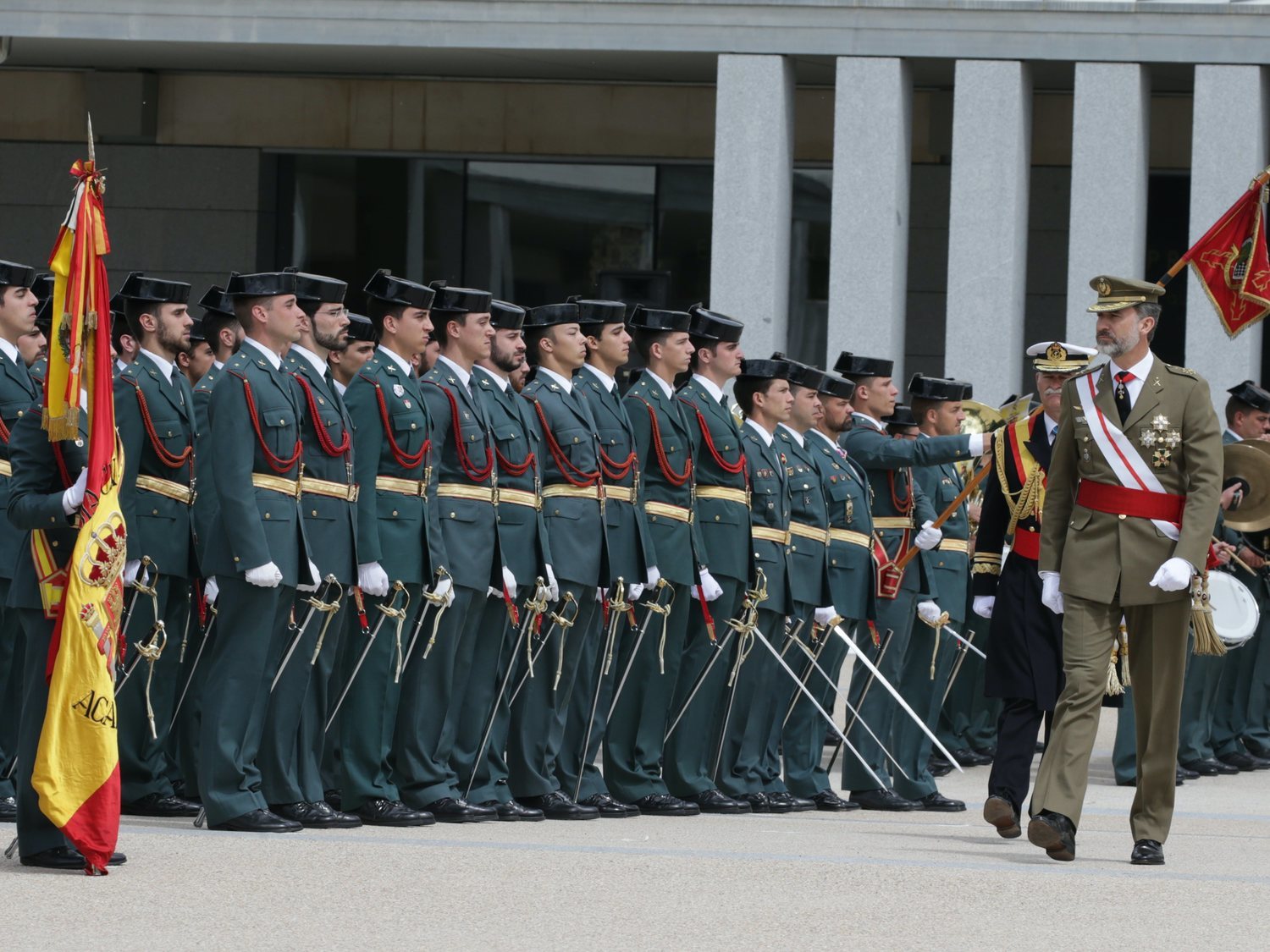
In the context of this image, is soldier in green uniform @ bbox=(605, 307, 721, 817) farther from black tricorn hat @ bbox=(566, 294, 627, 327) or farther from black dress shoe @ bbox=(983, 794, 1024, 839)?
black dress shoe @ bbox=(983, 794, 1024, 839)

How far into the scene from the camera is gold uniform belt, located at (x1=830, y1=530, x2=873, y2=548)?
34.3ft

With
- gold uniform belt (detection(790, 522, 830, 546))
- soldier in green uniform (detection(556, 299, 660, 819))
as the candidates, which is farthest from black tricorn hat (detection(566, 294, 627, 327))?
gold uniform belt (detection(790, 522, 830, 546))

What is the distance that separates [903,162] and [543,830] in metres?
11.4

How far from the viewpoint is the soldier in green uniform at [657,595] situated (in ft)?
31.6

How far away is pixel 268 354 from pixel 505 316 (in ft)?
4.57

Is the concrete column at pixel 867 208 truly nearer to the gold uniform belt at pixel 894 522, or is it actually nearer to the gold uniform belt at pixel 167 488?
the gold uniform belt at pixel 894 522

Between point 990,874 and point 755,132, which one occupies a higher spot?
point 755,132

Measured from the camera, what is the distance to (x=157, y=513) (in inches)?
356

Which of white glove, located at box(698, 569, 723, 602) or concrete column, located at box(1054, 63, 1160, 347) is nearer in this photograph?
white glove, located at box(698, 569, 723, 602)

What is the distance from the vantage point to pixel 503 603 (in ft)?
30.0

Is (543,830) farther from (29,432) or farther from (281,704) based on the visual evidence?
(29,432)

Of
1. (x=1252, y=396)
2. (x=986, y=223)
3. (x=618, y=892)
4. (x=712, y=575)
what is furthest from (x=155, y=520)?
(x=986, y=223)

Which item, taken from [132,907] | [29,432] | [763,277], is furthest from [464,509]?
[763,277]

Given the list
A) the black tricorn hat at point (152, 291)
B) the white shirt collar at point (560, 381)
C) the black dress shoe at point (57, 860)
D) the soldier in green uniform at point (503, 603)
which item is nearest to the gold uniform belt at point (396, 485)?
the soldier in green uniform at point (503, 603)
